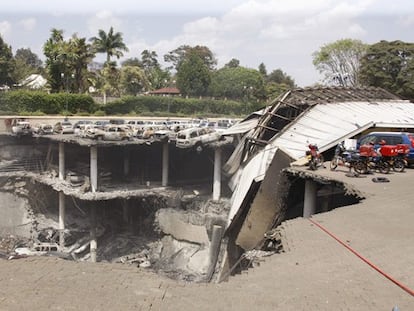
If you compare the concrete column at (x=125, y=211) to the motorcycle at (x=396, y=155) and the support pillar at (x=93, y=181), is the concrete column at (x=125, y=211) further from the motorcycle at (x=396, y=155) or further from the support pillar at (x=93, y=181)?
the motorcycle at (x=396, y=155)

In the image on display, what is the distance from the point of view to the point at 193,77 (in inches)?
3204

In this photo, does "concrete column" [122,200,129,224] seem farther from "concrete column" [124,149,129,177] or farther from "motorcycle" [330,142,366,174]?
"motorcycle" [330,142,366,174]

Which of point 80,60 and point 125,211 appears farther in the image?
point 80,60

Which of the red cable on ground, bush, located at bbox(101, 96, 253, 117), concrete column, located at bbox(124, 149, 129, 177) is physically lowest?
concrete column, located at bbox(124, 149, 129, 177)

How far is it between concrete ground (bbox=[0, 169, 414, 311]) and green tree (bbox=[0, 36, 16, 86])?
57428mm

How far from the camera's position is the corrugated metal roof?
2531 centimetres

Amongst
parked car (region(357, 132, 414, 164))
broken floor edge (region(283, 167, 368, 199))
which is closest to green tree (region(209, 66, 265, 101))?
parked car (region(357, 132, 414, 164))

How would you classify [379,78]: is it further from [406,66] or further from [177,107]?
[177,107]

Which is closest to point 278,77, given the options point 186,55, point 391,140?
point 186,55

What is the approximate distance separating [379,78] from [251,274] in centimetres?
5914

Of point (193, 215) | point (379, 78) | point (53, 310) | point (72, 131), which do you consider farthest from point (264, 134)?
point (379, 78)

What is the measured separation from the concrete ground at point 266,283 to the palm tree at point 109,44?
59.3 m

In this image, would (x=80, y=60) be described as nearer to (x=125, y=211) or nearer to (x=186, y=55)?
(x=125, y=211)

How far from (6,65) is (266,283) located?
6126 centimetres
